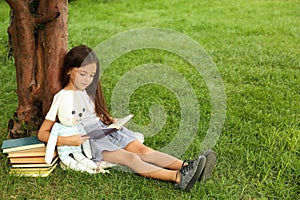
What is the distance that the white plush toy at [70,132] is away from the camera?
9.16 ft

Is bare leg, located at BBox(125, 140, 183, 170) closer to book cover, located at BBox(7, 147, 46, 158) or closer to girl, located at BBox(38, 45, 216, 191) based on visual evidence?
girl, located at BBox(38, 45, 216, 191)

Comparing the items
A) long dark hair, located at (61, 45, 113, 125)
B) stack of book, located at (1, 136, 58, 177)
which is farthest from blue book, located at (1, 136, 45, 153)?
long dark hair, located at (61, 45, 113, 125)

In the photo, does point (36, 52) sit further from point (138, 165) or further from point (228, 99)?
point (228, 99)

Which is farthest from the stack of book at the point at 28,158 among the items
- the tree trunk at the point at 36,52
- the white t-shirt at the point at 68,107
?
the tree trunk at the point at 36,52

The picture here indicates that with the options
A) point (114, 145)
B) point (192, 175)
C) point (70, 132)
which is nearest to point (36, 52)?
point (70, 132)

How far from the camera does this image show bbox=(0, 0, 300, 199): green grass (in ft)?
8.76

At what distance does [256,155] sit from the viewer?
9.95 feet

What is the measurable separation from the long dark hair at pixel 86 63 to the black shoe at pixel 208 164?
800mm

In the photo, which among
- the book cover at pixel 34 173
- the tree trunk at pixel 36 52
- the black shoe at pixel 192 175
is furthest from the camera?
the tree trunk at pixel 36 52

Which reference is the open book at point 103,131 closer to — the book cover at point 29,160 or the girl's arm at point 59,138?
the girl's arm at point 59,138

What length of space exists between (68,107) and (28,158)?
41 centimetres

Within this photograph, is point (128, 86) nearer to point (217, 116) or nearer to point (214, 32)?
point (217, 116)

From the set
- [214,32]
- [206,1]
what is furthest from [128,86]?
[206,1]

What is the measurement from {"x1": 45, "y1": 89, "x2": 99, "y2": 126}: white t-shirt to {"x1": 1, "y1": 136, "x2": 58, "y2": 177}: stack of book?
21cm
